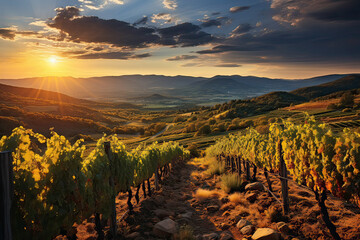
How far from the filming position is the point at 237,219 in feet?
37.1

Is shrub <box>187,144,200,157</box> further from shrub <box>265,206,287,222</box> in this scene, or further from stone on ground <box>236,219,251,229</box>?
shrub <box>265,206,287,222</box>

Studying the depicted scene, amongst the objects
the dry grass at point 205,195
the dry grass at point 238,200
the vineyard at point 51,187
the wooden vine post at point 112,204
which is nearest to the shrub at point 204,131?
the dry grass at point 205,195

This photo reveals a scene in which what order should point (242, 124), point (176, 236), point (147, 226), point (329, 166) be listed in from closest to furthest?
point (329, 166), point (176, 236), point (147, 226), point (242, 124)

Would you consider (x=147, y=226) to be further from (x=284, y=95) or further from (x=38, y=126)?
(x=284, y=95)

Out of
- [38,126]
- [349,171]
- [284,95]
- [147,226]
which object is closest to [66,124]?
[38,126]

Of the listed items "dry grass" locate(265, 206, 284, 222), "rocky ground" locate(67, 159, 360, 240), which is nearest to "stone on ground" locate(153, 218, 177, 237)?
"rocky ground" locate(67, 159, 360, 240)

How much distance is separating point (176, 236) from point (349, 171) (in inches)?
242

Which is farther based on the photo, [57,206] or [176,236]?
[176,236]

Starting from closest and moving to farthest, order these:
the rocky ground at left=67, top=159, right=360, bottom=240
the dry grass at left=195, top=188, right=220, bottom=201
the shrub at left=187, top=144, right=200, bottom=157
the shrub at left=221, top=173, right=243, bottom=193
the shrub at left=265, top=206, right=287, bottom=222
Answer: the rocky ground at left=67, top=159, right=360, bottom=240 < the shrub at left=265, top=206, right=287, bottom=222 < the dry grass at left=195, top=188, right=220, bottom=201 < the shrub at left=221, top=173, right=243, bottom=193 < the shrub at left=187, top=144, right=200, bottom=157

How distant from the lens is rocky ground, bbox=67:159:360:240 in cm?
879

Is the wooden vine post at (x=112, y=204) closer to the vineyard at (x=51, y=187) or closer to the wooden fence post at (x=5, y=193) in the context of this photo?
the vineyard at (x=51, y=187)

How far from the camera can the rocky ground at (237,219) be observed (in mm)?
8789

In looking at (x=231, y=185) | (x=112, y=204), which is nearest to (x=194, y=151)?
(x=231, y=185)

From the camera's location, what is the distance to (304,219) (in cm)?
947
